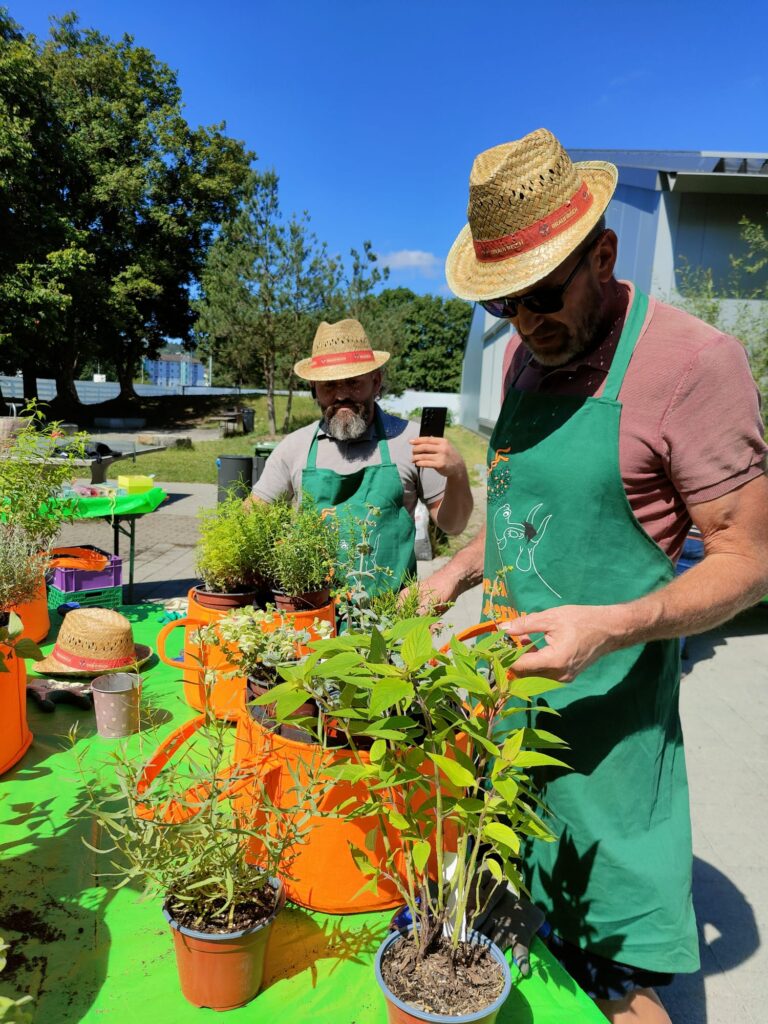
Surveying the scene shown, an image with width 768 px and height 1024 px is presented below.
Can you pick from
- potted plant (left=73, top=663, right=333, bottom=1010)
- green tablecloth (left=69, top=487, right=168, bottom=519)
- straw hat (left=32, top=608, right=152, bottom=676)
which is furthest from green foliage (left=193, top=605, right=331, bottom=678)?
green tablecloth (left=69, top=487, right=168, bottom=519)

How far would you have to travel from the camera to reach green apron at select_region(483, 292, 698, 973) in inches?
50.0

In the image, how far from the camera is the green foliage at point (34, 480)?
215 centimetres

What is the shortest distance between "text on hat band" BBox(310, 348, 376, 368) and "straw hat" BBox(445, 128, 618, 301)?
5.36ft

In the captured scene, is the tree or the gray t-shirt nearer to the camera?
the gray t-shirt

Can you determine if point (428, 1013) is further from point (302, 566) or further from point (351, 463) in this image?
point (351, 463)

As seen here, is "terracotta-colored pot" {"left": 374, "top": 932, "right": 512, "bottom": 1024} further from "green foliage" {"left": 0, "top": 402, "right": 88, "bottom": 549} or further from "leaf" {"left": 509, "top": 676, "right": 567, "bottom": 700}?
"green foliage" {"left": 0, "top": 402, "right": 88, "bottom": 549}

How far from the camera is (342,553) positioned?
2.08 metres

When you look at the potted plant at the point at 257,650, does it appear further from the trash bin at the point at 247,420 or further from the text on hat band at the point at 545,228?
the trash bin at the point at 247,420

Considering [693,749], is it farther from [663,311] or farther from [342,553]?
[663,311]

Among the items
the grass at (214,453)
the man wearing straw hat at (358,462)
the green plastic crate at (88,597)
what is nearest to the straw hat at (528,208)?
the man wearing straw hat at (358,462)

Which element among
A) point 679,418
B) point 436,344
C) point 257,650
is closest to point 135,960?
point 257,650

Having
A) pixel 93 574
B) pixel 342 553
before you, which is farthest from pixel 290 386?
pixel 342 553

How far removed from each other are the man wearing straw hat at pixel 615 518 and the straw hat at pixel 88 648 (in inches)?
57.9

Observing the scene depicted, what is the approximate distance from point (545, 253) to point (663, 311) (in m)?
0.28
